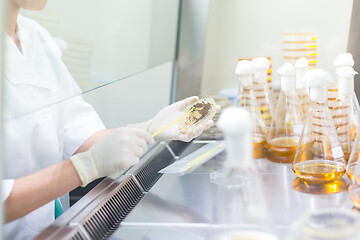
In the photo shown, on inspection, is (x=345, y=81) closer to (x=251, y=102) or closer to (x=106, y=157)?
(x=251, y=102)

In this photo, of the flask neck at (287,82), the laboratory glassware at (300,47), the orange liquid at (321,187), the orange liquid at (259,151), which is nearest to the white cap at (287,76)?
the flask neck at (287,82)

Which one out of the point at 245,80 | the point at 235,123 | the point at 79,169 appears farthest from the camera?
the point at 245,80

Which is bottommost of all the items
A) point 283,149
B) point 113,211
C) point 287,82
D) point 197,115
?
point 113,211

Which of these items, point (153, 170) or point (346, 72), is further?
point (153, 170)

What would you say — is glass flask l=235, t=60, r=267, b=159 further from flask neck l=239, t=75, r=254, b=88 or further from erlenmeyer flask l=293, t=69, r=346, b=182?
erlenmeyer flask l=293, t=69, r=346, b=182

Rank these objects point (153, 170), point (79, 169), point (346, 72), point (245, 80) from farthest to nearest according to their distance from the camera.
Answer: point (153, 170) < point (245, 80) < point (346, 72) < point (79, 169)

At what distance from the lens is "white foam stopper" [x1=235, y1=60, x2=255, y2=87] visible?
162 cm

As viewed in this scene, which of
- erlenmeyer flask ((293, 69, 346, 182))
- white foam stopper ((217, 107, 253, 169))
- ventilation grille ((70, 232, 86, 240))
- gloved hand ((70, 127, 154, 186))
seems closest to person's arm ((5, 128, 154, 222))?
gloved hand ((70, 127, 154, 186))

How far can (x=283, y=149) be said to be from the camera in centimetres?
181

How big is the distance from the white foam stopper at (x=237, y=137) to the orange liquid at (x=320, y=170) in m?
0.75

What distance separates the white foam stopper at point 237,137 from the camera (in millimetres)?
793

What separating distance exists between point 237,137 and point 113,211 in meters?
0.70

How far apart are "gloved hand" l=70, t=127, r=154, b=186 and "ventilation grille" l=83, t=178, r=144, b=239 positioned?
9 centimetres

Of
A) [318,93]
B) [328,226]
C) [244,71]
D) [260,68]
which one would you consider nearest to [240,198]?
[328,226]
